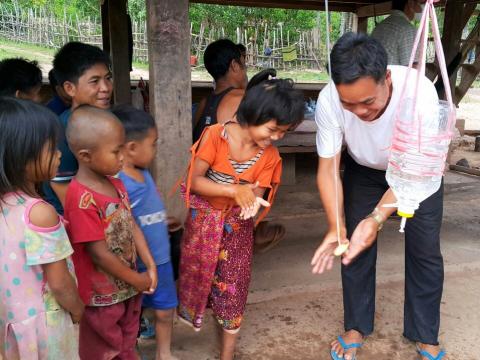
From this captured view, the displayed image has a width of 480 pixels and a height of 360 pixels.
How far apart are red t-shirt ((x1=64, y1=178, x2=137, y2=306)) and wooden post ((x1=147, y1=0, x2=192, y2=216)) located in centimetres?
53

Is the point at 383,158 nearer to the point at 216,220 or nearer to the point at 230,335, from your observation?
the point at 216,220

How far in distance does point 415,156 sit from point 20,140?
113 centimetres

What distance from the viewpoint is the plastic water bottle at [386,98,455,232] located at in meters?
1.37

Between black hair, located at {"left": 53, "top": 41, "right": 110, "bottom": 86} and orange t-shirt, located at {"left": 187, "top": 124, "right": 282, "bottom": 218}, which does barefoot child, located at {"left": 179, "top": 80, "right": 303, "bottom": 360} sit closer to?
orange t-shirt, located at {"left": 187, "top": 124, "right": 282, "bottom": 218}

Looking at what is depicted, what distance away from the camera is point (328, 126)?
6.45 ft

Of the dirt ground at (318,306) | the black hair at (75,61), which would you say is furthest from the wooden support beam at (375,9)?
Result: the black hair at (75,61)

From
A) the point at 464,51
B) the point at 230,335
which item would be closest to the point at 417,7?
the point at 464,51

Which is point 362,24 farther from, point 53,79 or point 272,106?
Result: point 272,106

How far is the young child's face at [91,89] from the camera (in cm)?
211

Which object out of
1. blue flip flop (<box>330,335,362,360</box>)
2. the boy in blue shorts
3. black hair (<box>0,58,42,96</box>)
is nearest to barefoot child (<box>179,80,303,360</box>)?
the boy in blue shorts

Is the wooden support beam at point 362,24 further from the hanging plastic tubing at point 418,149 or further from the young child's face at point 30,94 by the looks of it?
the hanging plastic tubing at point 418,149

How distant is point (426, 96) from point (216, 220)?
95cm

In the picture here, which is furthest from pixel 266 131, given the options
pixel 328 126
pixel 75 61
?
pixel 75 61

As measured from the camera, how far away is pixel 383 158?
6.50ft
